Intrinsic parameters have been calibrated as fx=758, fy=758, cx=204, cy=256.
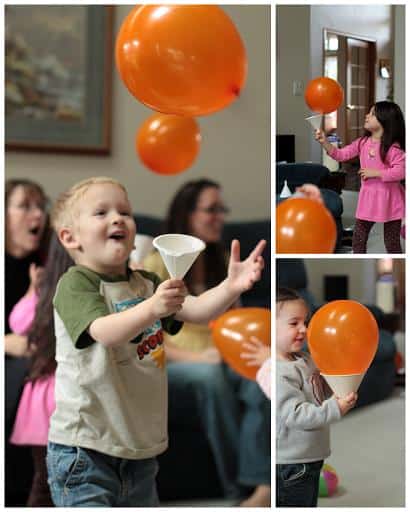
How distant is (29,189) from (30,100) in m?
0.40

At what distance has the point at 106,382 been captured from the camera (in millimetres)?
1249

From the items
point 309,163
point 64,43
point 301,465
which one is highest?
point 64,43

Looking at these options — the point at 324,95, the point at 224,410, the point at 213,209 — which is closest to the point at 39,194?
the point at 213,209

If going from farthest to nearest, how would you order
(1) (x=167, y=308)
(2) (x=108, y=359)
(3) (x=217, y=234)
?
(3) (x=217, y=234) → (2) (x=108, y=359) → (1) (x=167, y=308)

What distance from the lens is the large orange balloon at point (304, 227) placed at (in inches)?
47.4

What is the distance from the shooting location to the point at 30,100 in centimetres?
214

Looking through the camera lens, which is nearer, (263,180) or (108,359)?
(108,359)

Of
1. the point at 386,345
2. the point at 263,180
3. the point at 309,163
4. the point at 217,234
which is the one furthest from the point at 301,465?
the point at 263,180

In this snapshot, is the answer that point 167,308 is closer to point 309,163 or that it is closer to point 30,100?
point 309,163

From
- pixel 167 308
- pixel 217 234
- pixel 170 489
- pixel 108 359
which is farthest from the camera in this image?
pixel 217 234

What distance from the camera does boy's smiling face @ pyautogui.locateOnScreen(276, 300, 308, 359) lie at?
1237 mm

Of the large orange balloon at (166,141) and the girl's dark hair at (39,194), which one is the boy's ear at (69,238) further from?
the girl's dark hair at (39,194)

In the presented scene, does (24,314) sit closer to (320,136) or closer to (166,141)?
(166,141)

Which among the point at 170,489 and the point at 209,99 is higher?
the point at 209,99
